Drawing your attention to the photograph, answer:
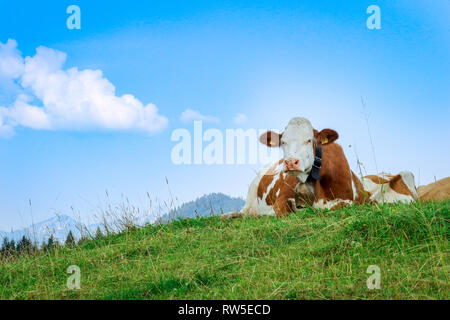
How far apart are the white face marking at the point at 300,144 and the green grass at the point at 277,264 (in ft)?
3.29

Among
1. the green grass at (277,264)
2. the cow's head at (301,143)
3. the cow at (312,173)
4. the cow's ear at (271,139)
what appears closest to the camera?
the green grass at (277,264)

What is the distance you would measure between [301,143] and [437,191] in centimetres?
454

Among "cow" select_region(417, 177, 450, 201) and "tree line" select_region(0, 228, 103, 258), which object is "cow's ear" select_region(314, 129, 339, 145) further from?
"tree line" select_region(0, 228, 103, 258)

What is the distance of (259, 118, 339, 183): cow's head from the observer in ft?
31.2

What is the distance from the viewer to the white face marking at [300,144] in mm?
9594

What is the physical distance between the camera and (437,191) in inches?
463

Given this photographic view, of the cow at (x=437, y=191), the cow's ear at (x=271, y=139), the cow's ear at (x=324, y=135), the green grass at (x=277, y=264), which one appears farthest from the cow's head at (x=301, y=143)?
the cow at (x=437, y=191)

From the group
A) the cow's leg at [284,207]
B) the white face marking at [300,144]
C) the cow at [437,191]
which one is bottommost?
the cow's leg at [284,207]

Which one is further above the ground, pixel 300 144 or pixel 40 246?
pixel 300 144
